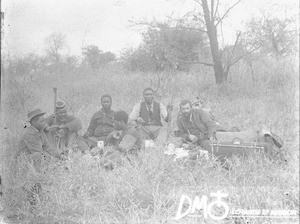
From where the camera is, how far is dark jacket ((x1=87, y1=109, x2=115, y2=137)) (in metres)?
6.03

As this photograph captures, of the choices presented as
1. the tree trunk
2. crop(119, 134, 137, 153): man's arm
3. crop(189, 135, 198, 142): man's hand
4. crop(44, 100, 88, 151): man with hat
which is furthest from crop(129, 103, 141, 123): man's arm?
the tree trunk

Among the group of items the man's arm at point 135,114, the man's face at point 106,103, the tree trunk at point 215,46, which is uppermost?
the tree trunk at point 215,46

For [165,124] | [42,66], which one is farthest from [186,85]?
[42,66]

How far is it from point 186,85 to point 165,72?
2.52ft

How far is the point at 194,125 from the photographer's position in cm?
561

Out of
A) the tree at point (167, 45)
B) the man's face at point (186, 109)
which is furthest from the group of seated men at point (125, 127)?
the tree at point (167, 45)

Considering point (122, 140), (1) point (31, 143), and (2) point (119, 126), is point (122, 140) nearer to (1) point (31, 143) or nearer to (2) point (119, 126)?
(2) point (119, 126)

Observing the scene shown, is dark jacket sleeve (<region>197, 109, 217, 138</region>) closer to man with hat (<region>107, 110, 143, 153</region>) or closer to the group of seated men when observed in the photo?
the group of seated men

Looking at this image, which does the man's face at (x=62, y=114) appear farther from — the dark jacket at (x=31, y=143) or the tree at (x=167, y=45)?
the tree at (x=167, y=45)

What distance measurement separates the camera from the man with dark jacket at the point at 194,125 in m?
5.39

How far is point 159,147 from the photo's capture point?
4238 mm

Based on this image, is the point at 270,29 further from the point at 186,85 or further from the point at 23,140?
the point at 23,140

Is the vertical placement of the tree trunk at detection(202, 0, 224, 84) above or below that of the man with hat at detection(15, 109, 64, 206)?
above

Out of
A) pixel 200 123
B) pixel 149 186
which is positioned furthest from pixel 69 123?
pixel 149 186
